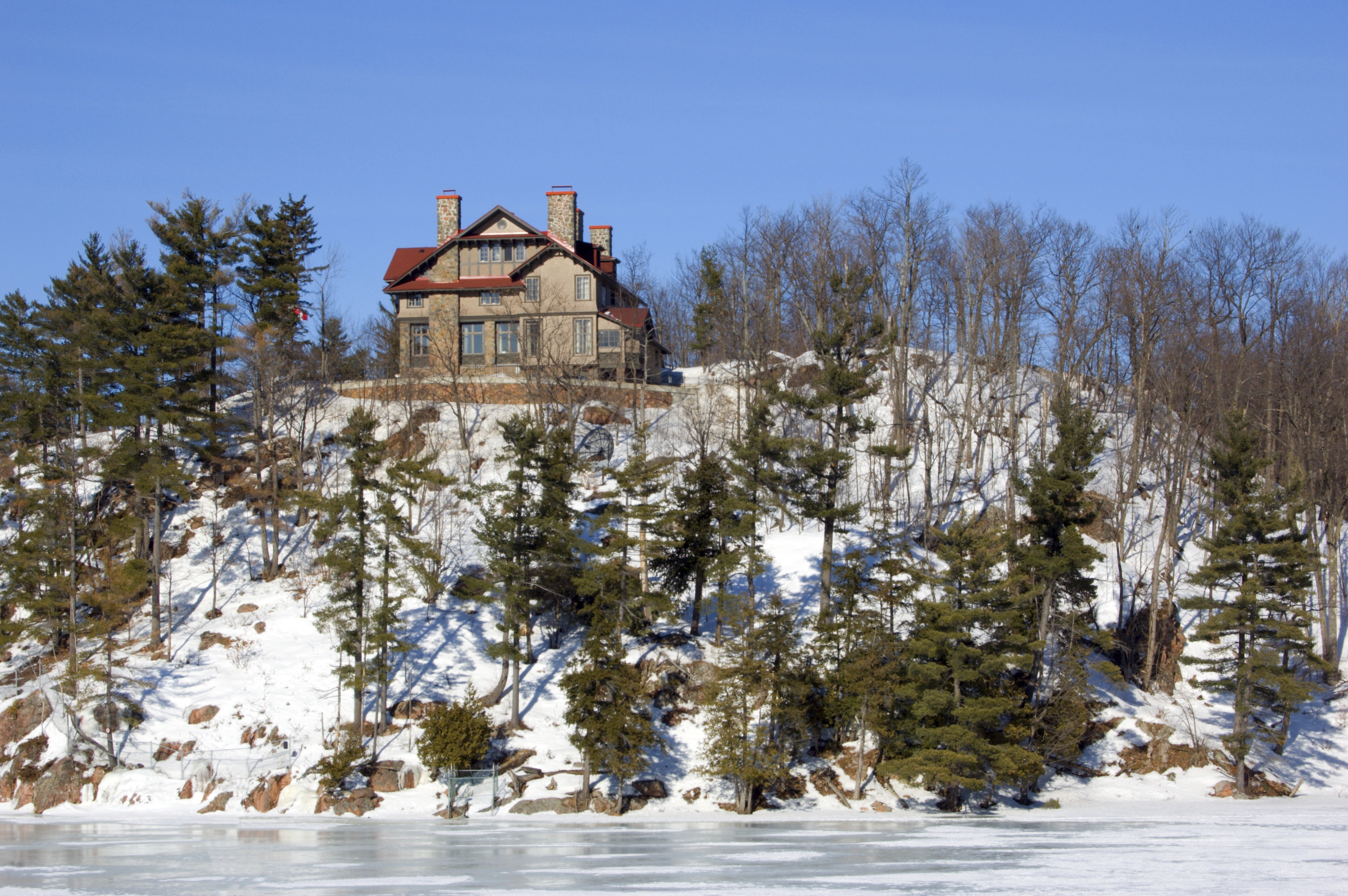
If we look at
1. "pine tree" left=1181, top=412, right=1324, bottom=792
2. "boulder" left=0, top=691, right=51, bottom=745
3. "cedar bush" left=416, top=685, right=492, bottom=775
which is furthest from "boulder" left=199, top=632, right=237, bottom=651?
"pine tree" left=1181, top=412, right=1324, bottom=792

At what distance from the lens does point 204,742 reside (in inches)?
1362

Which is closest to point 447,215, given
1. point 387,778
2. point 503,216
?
point 503,216

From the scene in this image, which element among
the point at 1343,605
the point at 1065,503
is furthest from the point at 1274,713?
the point at 1065,503

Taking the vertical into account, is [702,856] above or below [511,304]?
below

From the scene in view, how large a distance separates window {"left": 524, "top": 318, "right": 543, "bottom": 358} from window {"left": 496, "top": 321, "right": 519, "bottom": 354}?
2.87m

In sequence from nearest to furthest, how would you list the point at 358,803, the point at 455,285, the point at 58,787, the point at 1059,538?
the point at 358,803
the point at 58,787
the point at 1059,538
the point at 455,285

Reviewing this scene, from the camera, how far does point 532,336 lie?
2202 inches

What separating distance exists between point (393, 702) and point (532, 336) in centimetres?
2538

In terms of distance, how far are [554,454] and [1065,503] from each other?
19352 millimetres

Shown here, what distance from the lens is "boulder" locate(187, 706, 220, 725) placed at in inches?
1388

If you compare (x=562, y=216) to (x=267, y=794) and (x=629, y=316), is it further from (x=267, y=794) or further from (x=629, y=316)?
(x=267, y=794)

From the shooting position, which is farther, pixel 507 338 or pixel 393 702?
pixel 507 338

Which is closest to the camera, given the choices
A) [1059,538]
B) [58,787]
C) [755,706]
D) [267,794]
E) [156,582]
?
[755,706]

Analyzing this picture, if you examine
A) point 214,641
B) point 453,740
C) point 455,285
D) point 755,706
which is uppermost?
point 455,285
